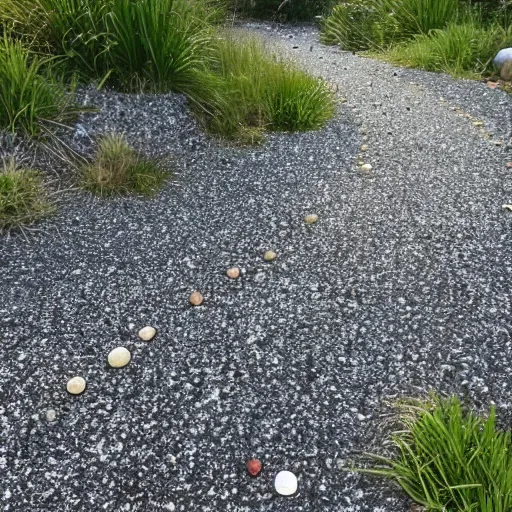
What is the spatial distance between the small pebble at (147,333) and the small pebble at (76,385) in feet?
0.97

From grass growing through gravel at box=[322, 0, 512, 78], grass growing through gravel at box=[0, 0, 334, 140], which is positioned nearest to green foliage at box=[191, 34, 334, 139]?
grass growing through gravel at box=[0, 0, 334, 140]

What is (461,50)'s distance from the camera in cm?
527

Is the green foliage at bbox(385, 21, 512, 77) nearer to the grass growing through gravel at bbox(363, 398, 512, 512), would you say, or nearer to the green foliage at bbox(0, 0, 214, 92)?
the green foliage at bbox(0, 0, 214, 92)

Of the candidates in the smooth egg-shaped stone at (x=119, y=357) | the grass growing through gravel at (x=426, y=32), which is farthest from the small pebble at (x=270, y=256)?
the grass growing through gravel at (x=426, y=32)

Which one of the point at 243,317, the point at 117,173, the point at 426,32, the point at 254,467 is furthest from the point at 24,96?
the point at 426,32

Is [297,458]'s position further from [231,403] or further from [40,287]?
[40,287]

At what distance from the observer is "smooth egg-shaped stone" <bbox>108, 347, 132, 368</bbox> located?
1991 mm

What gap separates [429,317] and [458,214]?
915mm

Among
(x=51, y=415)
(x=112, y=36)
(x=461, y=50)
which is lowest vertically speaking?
(x=51, y=415)

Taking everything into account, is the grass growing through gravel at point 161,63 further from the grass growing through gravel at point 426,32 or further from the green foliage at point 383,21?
the green foliage at point 383,21

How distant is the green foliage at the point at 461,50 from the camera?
17.1ft

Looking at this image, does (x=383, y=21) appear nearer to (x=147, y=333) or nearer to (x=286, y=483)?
(x=147, y=333)

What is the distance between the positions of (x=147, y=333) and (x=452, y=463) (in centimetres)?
122

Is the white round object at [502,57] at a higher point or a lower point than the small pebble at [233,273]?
higher
